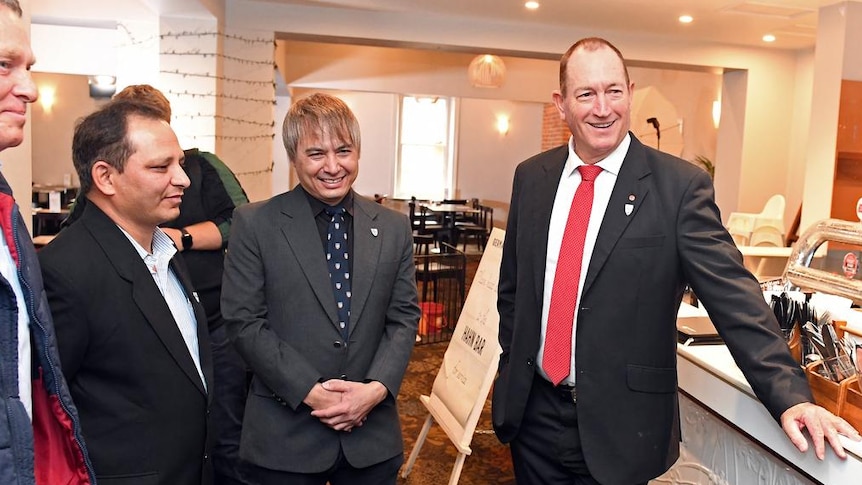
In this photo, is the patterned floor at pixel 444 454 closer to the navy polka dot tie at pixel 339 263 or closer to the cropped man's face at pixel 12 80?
the navy polka dot tie at pixel 339 263

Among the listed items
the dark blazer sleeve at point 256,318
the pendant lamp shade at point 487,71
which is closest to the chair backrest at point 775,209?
the pendant lamp shade at point 487,71

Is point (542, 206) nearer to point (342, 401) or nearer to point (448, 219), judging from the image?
point (342, 401)

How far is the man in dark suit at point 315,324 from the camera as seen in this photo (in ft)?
5.89

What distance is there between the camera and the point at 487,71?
947 cm

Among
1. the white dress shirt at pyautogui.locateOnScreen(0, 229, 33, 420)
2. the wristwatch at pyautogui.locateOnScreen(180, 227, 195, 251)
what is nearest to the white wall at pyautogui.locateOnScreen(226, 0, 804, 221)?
the wristwatch at pyautogui.locateOnScreen(180, 227, 195, 251)

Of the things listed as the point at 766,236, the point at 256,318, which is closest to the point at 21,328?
the point at 256,318

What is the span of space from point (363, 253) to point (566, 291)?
0.57 m

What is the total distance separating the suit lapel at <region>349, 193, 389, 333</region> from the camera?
1.86 meters

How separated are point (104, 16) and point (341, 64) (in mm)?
4641

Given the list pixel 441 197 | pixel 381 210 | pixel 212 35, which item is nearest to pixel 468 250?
pixel 441 197

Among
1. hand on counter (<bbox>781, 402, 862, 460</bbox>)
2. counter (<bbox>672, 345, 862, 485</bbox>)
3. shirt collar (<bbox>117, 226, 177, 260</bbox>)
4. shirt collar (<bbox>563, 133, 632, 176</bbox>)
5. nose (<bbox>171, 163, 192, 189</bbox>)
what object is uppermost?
shirt collar (<bbox>563, 133, 632, 176</bbox>)

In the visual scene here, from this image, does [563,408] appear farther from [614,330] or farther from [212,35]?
[212,35]

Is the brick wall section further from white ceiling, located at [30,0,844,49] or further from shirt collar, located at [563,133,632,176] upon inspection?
shirt collar, located at [563,133,632,176]

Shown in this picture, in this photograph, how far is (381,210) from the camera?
78.6 inches
